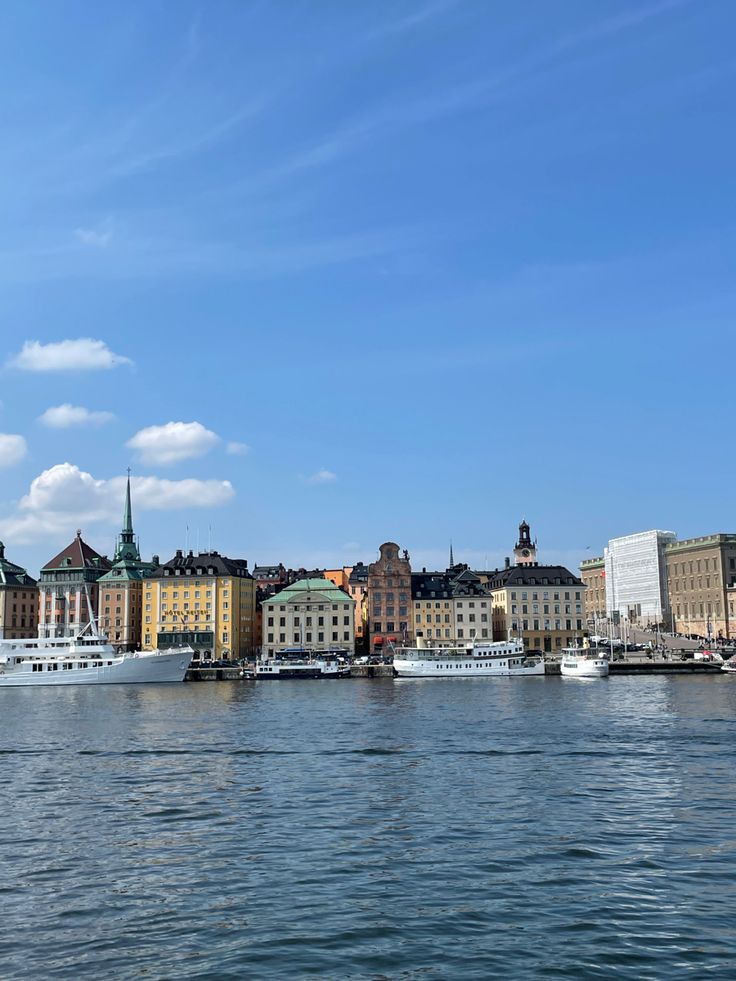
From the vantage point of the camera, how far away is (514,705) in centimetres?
8769

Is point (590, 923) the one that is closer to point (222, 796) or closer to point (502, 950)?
point (502, 950)

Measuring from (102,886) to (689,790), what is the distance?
77.1 ft

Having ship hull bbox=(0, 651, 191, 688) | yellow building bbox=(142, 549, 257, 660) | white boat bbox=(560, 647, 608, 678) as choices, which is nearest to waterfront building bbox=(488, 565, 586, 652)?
white boat bbox=(560, 647, 608, 678)

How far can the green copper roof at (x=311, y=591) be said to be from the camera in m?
191

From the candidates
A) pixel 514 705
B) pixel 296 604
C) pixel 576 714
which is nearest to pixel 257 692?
pixel 514 705

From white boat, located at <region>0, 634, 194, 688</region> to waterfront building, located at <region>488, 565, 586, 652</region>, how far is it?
75831 millimetres

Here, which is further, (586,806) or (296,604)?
(296,604)

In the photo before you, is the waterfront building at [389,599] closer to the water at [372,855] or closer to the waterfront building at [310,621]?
the waterfront building at [310,621]

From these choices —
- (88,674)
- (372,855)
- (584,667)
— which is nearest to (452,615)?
(584,667)

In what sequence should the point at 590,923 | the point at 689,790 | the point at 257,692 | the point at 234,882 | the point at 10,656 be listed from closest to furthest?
the point at 590,923 < the point at 234,882 < the point at 689,790 < the point at 257,692 < the point at 10,656

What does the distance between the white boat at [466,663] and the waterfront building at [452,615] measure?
95.4 feet

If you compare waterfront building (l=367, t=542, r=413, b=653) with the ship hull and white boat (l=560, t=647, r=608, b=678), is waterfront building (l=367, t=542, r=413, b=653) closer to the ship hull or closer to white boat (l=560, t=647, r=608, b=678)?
white boat (l=560, t=647, r=608, b=678)

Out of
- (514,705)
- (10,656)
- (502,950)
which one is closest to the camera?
(502,950)

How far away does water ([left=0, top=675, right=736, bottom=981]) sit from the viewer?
20922mm
